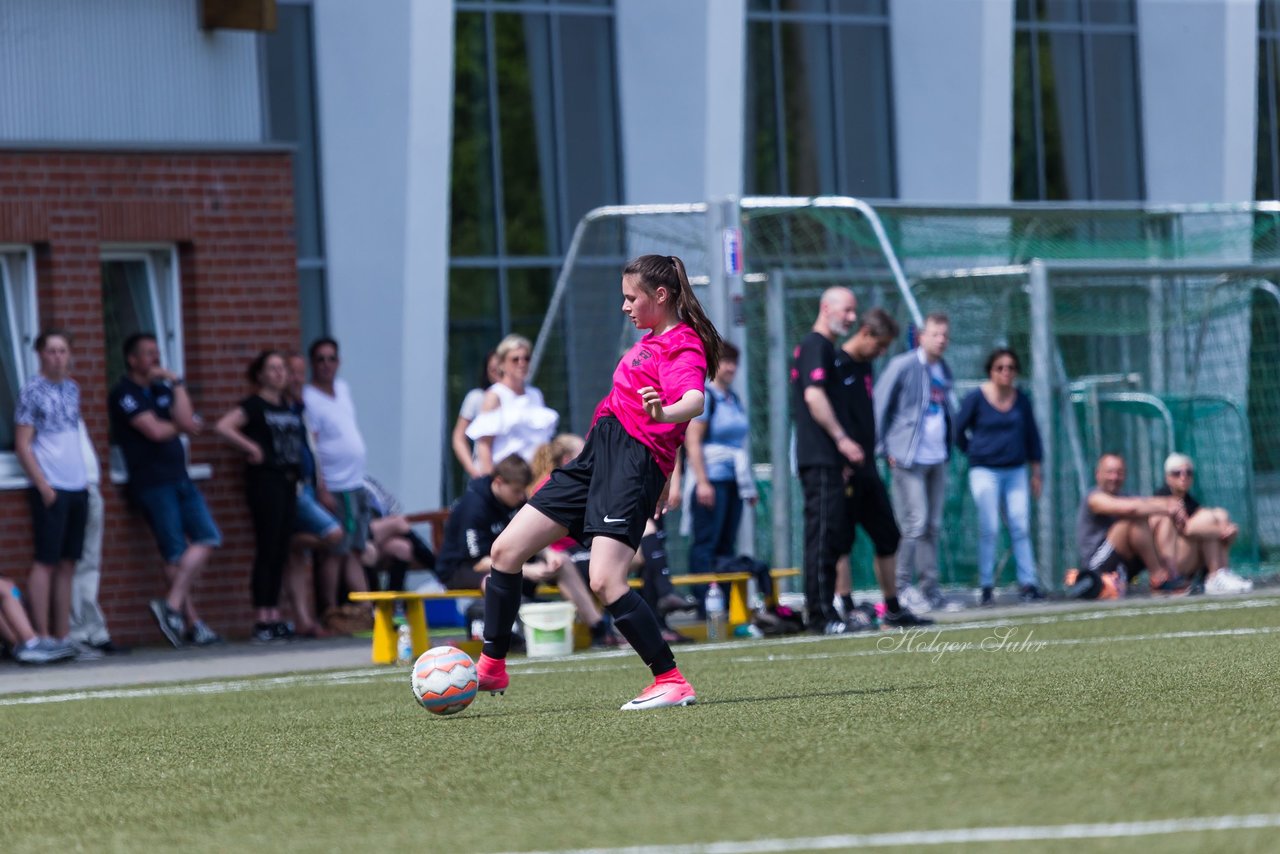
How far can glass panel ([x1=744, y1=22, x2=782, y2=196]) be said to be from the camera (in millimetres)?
23812

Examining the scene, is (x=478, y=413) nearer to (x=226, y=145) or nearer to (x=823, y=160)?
(x=226, y=145)

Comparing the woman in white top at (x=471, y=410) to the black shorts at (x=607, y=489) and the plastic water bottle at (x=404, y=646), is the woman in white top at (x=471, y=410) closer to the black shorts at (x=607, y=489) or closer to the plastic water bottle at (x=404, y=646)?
the plastic water bottle at (x=404, y=646)

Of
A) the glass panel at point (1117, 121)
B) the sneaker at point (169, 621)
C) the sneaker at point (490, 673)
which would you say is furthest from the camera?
the glass panel at point (1117, 121)

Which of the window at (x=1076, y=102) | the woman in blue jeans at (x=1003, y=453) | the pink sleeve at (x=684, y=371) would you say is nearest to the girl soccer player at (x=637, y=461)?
the pink sleeve at (x=684, y=371)

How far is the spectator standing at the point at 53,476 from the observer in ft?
45.5

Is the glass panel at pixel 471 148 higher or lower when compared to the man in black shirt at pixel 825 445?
higher

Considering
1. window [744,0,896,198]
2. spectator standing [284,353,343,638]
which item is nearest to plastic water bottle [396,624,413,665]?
spectator standing [284,353,343,638]

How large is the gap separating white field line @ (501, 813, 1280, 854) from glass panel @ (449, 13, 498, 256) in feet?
58.6

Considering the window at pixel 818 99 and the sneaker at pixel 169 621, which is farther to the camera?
the window at pixel 818 99

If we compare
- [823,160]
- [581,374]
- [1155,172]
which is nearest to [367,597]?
[581,374]

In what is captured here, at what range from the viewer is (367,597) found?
40.7ft

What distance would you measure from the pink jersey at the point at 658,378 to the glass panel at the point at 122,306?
27.9 ft

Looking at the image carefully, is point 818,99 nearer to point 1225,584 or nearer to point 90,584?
point 1225,584

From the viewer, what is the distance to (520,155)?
22.6 meters
